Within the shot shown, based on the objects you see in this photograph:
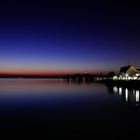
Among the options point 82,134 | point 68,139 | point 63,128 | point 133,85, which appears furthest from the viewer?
point 133,85

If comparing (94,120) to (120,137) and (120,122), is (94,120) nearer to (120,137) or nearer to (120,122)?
(120,122)

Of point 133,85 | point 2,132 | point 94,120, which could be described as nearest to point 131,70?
point 133,85

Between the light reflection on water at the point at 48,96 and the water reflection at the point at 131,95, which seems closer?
the water reflection at the point at 131,95

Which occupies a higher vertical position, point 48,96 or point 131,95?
point 131,95

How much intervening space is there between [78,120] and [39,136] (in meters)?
5.80

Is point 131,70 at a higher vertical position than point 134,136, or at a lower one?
higher

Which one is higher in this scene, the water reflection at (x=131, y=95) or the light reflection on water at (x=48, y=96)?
the water reflection at (x=131, y=95)

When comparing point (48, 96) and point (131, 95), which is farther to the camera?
point (48, 96)

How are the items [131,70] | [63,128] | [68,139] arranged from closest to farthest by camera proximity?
[68,139]
[63,128]
[131,70]

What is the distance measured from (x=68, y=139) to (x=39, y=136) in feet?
6.29

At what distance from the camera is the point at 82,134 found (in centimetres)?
1394

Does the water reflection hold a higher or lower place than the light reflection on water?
higher

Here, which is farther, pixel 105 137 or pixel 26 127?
pixel 26 127

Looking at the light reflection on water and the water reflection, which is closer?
the water reflection
